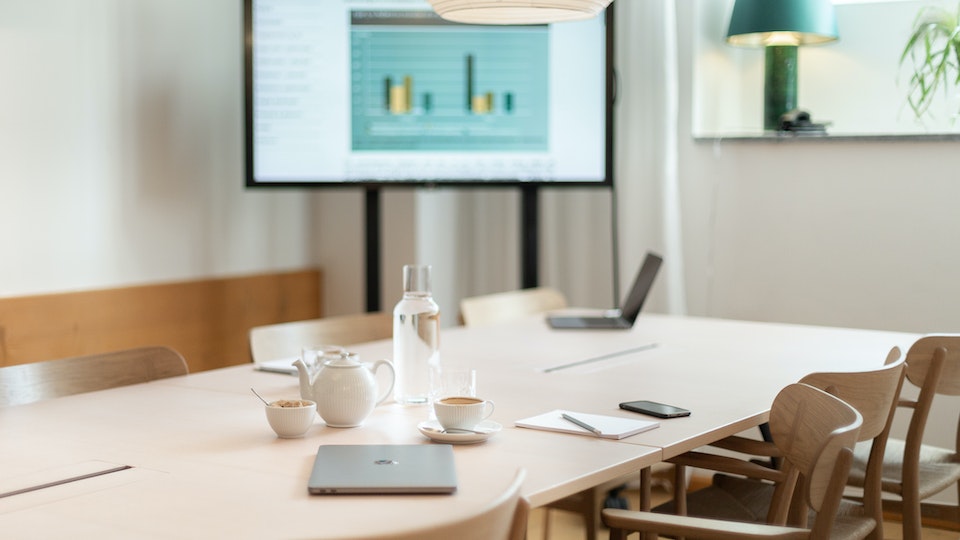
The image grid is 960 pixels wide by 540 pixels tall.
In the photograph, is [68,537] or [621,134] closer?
[68,537]

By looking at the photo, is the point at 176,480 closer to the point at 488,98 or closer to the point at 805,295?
the point at 488,98

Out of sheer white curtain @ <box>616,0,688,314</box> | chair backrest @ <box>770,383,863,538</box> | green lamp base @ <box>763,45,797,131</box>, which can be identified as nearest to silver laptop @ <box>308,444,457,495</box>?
chair backrest @ <box>770,383,863,538</box>

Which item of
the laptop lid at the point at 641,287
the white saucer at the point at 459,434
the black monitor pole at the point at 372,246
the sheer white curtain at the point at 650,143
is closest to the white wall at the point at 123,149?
the black monitor pole at the point at 372,246

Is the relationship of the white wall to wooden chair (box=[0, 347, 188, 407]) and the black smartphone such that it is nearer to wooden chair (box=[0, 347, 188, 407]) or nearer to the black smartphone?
wooden chair (box=[0, 347, 188, 407])

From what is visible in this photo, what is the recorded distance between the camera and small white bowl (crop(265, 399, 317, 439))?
1964 millimetres

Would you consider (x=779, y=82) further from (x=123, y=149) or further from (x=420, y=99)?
(x=123, y=149)

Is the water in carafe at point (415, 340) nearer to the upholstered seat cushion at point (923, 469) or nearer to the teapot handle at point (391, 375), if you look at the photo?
the teapot handle at point (391, 375)

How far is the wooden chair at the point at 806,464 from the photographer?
1710 mm

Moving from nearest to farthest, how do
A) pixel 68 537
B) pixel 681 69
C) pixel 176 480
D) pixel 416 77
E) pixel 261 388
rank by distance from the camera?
pixel 68 537, pixel 176 480, pixel 261 388, pixel 416 77, pixel 681 69

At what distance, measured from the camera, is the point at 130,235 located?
4.21 m

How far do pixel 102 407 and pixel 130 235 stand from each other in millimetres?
2045

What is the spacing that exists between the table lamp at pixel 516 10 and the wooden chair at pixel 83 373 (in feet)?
3.55

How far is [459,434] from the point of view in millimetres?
1936

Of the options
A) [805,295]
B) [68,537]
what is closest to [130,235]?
[805,295]
